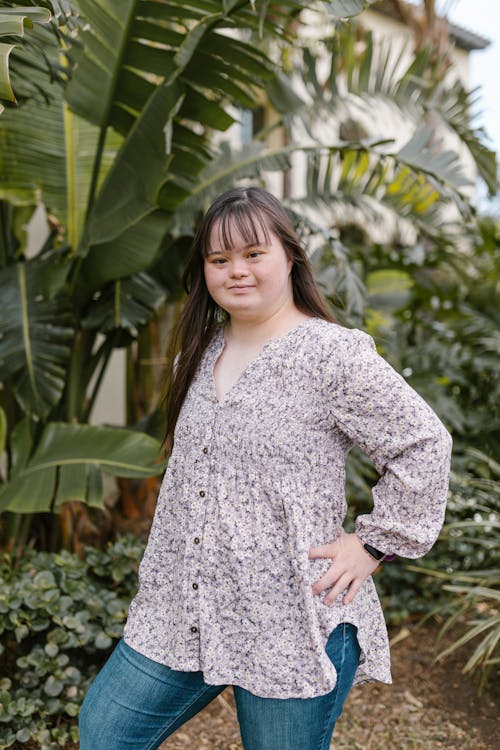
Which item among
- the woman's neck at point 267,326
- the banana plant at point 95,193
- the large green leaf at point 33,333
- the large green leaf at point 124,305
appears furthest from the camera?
the large green leaf at point 124,305

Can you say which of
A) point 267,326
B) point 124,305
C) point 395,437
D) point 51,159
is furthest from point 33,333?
point 395,437

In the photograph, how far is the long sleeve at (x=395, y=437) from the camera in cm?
175

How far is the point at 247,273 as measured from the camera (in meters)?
1.88

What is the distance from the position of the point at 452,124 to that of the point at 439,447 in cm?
299

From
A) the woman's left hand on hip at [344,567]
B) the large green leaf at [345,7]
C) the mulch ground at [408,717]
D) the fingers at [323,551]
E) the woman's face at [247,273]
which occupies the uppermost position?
the large green leaf at [345,7]

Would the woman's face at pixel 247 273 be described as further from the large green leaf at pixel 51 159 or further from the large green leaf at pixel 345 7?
the large green leaf at pixel 51 159

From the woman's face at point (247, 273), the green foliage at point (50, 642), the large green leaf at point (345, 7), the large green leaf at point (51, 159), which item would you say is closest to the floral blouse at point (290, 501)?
the woman's face at point (247, 273)

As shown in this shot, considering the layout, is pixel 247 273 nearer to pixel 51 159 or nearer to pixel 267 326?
pixel 267 326

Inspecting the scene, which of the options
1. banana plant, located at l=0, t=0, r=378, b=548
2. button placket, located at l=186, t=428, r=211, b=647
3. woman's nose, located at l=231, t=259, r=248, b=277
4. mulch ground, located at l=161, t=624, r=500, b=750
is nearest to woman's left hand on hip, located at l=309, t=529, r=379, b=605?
button placket, located at l=186, t=428, r=211, b=647

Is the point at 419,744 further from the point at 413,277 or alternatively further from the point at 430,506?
the point at 413,277

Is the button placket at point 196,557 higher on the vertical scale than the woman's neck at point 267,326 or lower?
lower

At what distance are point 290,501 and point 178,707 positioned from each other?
0.64m

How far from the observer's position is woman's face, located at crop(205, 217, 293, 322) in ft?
6.19

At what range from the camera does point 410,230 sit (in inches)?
432
